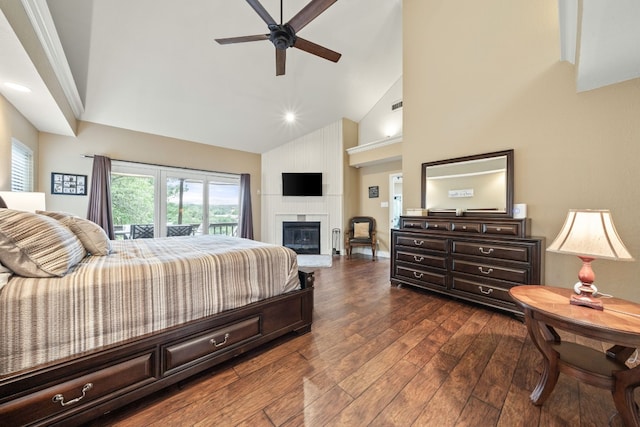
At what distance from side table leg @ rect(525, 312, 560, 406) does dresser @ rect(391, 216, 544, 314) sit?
1.19 m

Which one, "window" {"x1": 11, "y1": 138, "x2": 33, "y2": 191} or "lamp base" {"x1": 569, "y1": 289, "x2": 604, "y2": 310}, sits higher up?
"window" {"x1": 11, "y1": 138, "x2": 33, "y2": 191}

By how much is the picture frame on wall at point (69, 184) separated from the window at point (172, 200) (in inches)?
15.6

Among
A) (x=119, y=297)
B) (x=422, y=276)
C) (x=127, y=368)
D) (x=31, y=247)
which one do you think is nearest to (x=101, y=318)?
(x=119, y=297)

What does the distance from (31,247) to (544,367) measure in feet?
9.55

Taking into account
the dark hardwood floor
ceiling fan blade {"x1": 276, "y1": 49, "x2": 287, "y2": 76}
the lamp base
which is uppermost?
ceiling fan blade {"x1": 276, "y1": 49, "x2": 287, "y2": 76}

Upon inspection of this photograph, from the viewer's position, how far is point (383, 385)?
5.05 ft

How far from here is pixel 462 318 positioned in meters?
2.49

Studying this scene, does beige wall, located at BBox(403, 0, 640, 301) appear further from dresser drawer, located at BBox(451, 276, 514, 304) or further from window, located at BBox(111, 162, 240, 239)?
window, located at BBox(111, 162, 240, 239)

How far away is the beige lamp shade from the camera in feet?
4.23

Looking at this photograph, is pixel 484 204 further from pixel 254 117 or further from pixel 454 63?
pixel 254 117

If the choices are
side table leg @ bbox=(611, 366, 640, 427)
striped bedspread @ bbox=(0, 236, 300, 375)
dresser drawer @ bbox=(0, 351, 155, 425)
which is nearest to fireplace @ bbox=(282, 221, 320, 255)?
striped bedspread @ bbox=(0, 236, 300, 375)

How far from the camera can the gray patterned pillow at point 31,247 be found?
1.19 meters

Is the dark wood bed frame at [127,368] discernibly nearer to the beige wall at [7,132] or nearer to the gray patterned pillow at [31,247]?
the gray patterned pillow at [31,247]

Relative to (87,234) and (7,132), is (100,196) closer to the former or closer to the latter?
(7,132)
